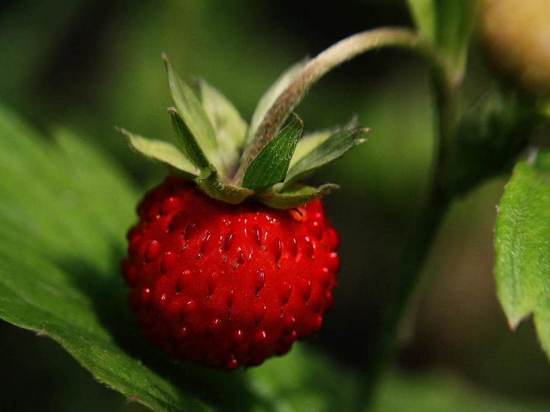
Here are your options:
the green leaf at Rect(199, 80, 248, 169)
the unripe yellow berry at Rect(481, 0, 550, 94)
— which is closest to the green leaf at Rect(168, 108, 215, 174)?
the green leaf at Rect(199, 80, 248, 169)

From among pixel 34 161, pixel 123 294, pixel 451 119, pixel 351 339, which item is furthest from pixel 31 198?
pixel 351 339

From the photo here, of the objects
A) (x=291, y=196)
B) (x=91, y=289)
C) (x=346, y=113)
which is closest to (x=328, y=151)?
(x=291, y=196)

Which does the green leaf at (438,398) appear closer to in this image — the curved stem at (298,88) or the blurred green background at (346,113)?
the blurred green background at (346,113)

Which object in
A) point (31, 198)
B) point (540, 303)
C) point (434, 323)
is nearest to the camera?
point (540, 303)

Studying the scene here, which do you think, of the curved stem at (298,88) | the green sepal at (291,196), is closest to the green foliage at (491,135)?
the curved stem at (298,88)

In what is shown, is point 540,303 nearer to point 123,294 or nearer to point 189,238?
point 189,238
